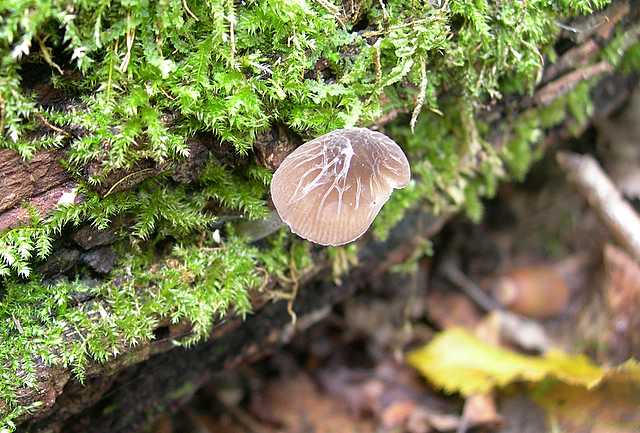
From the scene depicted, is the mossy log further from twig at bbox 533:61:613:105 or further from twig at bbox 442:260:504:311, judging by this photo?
twig at bbox 442:260:504:311

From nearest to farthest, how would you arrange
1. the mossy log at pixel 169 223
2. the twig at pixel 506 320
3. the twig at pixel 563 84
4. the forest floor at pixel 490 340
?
the mossy log at pixel 169 223 → the twig at pixel 563 84 → the forest floor at pixel 490 340 → the twig at pixel 506 320

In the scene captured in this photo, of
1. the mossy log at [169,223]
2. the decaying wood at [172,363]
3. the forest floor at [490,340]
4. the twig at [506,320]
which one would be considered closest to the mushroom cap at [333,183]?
the mossy log at [169,223]

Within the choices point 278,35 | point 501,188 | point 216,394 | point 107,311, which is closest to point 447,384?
point 216,394

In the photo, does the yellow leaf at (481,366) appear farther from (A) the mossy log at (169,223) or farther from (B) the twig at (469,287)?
(A) the mossy log at (169,223)

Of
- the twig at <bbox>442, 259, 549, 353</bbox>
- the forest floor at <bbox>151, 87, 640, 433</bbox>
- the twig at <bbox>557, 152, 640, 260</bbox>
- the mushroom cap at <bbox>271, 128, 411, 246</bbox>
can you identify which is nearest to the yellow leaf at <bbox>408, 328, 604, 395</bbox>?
the forest floor at <bbox>151, 87, 640, 433</bbox>

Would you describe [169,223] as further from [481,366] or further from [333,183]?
[481,366]

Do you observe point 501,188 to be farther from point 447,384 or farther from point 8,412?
point 8,412
